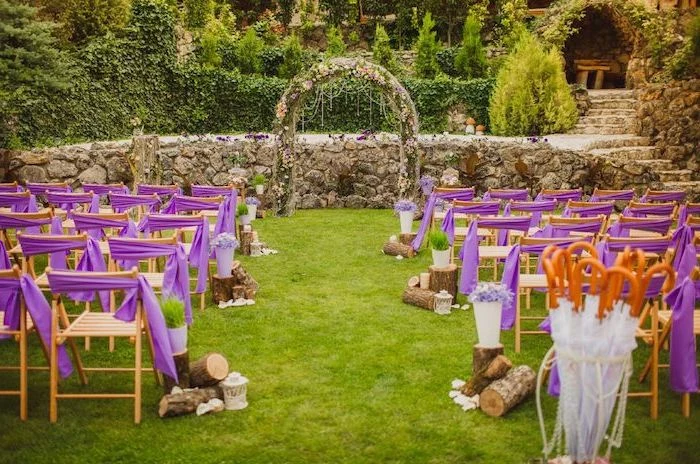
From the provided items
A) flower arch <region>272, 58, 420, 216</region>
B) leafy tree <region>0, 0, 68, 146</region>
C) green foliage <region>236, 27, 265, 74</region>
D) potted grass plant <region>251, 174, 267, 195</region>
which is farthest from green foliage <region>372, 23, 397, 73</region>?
leafy tree <region>0, 0, 68, 146</region>

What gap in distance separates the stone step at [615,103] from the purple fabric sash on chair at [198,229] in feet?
47.3

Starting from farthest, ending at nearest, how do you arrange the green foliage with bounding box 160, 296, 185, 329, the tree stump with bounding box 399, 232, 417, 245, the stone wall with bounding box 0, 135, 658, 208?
the stone wall with bounding box 0, 135, 658, 208 < the tree stump with bounding box 399, 232, 417, 245 < the green foliage with bounding box 160, 296, 185, 329

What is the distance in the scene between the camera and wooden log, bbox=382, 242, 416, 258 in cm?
1075

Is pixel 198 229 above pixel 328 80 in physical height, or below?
below

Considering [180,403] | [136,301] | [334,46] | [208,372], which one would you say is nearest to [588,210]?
[208,372]

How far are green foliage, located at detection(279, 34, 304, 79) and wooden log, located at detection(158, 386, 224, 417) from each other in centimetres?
1734

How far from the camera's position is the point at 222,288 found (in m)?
8.27

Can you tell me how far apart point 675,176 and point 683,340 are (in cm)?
1223

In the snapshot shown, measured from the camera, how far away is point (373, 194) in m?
15.7

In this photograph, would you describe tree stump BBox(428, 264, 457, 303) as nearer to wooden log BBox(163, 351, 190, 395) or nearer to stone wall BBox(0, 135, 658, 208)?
wooden log BBox(163, 351, 190, 395)

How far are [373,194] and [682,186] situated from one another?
6164 millimetres

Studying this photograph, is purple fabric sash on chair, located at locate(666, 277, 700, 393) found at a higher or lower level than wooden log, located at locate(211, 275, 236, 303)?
higher

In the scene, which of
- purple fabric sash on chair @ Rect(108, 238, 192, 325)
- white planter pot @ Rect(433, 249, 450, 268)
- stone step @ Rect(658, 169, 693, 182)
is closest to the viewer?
purple fabric sash on chair @ Rect(108, 238, 192, 325)

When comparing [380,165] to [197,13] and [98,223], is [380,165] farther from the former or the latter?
[197,13]
